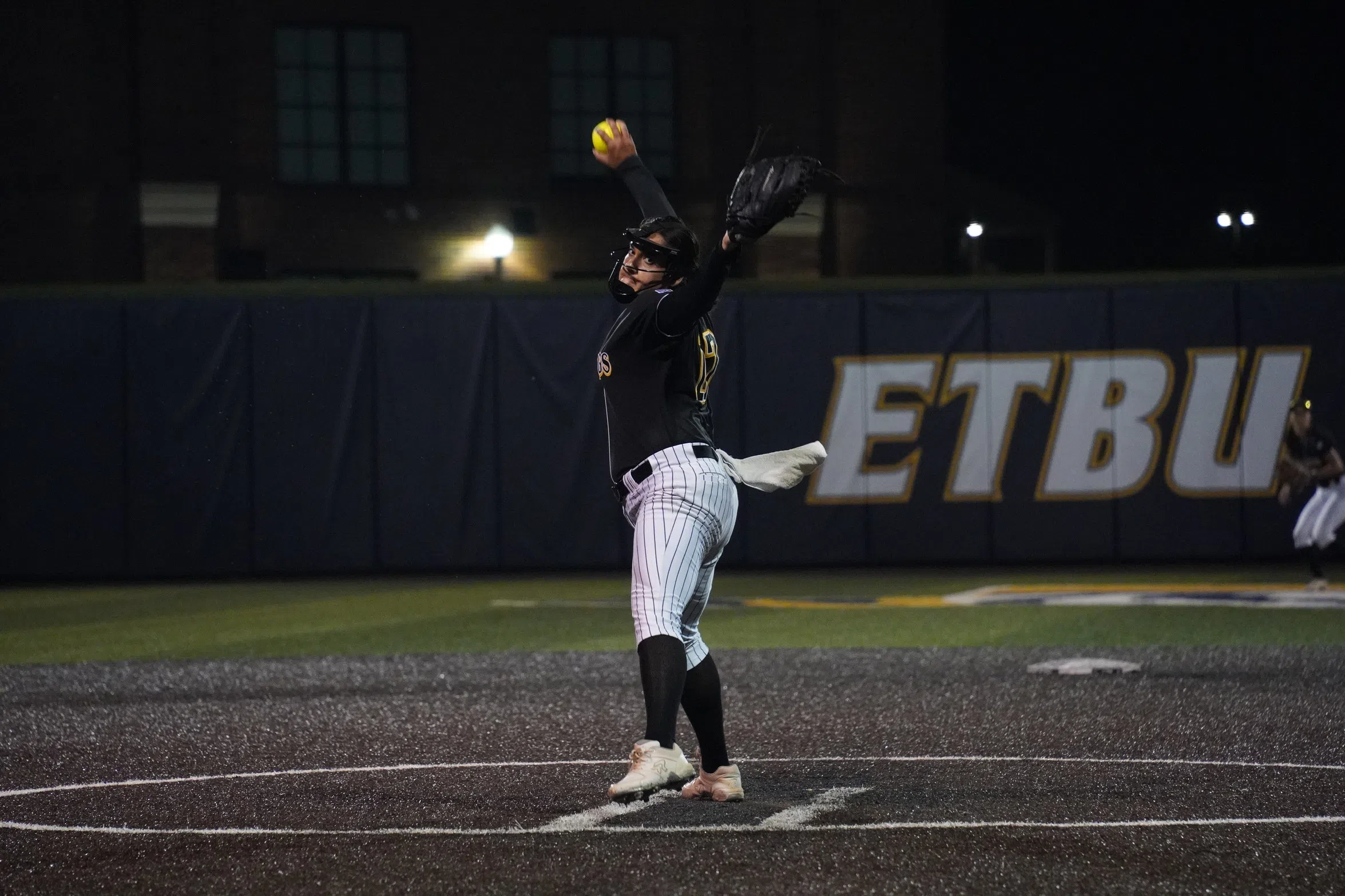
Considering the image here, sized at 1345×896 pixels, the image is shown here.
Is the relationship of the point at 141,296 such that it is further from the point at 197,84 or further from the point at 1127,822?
the point at 1127,822

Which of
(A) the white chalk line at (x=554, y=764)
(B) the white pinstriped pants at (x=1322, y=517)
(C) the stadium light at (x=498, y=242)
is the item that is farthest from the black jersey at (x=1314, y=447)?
(C) the stadium light at (x=498, y=242)

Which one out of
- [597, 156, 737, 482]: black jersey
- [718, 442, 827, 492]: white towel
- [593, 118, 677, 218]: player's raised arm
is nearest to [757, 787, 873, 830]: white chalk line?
[718, 442, 827, 492]: white towel

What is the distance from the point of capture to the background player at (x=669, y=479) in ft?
17.4

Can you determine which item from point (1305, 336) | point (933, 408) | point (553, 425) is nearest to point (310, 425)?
point (553, 425)

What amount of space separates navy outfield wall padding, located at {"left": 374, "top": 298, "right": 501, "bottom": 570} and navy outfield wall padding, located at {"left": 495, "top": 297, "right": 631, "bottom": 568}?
0.15 m

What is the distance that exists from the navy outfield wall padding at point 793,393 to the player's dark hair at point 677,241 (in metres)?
11.2

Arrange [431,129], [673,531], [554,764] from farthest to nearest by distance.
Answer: [431,129], [554,764], [673,531]

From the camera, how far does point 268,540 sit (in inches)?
666

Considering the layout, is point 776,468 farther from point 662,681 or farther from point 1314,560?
point 1314,560

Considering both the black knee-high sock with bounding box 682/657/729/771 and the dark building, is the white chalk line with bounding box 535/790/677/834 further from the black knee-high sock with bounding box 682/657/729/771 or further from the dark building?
the dark building

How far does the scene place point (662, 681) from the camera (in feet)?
17.4

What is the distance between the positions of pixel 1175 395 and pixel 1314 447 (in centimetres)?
255

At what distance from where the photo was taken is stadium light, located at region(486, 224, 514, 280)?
22.9 meters

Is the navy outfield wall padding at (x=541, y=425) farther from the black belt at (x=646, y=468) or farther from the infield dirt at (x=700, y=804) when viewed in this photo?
the black belt at (x=646, y=468)
